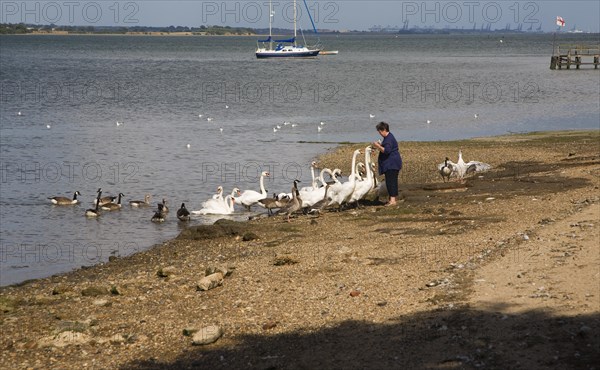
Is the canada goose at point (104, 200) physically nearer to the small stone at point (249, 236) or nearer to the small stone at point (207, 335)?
the small stone at point (249, 236)

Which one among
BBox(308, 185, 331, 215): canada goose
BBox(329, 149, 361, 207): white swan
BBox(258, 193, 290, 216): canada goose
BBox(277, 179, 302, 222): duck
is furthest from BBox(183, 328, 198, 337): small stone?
BBox(258, 193, 290, 216): canada goose

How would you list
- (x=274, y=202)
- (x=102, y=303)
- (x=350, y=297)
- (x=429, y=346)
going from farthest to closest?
(x=274, y=202), (x=102, y=303), (x=350, y=297), (x=429, y=346)

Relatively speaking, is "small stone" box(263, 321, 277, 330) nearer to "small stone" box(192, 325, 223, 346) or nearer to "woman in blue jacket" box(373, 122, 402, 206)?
"small stone" box(192, 325, 223, 346)

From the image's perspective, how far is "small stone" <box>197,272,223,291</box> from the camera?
12992 millimetres

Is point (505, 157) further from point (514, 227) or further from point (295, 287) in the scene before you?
point (295, 287)

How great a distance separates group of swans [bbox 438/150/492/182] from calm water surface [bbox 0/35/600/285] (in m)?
4.65

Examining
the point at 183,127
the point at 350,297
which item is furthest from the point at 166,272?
the point at 183,127

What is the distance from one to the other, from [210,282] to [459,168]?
11245mm

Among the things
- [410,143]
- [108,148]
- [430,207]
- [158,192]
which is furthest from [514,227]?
[108,148]

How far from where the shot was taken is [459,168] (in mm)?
23000

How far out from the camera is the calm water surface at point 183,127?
2084 centimetres

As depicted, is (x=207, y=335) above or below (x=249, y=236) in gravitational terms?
above

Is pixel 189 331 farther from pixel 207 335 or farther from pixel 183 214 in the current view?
pixel 183 214

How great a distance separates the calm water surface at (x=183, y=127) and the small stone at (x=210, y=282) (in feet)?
14.9
